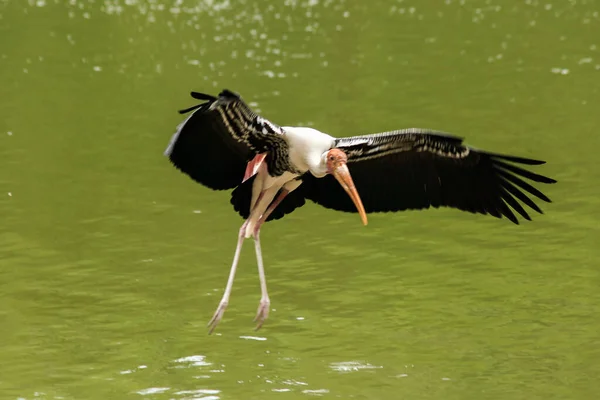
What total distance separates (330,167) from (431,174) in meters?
1.37

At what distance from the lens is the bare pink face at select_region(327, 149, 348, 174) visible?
11047mm

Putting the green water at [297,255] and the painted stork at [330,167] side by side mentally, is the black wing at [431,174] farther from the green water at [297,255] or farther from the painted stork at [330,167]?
the green water at [297,255]

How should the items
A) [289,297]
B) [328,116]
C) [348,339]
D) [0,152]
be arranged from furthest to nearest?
[328,116] < [0,152] < [289,297] < [348,339]

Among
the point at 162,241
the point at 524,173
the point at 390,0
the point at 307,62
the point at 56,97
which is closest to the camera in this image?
the point at 524,173

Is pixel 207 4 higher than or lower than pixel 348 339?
higher

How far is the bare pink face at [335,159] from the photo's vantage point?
11047mm

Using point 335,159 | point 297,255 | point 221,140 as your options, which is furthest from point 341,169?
point 297,255

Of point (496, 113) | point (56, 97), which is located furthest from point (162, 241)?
point (56, 97)

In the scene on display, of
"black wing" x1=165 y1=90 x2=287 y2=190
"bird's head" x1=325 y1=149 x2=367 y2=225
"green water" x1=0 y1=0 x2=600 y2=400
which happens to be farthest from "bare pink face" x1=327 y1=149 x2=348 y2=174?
"green water" x1=0 y1=0 x2=600 y2=400

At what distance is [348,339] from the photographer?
1365 centimetres

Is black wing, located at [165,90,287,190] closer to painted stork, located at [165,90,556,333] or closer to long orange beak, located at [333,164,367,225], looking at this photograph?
painted stork, located at [165,90,556,333]

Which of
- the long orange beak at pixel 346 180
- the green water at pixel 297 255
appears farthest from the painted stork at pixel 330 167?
the green water at pixel 297 255

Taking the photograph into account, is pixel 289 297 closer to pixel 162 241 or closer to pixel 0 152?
pixel 162 241

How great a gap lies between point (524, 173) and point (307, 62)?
26.5 meters
